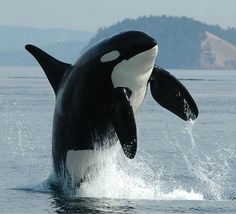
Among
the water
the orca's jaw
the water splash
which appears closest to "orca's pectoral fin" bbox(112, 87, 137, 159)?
the orca's jaw

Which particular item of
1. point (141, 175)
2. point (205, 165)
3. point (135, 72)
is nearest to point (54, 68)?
point (135, 72)

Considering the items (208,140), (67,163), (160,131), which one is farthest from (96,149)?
(160,131)

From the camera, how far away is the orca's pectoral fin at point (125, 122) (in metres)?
14.5

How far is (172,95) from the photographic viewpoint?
16188mm

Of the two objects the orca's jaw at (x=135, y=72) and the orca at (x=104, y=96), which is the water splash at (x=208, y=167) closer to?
the orca at (x=104, y=96)

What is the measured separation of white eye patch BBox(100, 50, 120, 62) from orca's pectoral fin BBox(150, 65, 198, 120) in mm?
1071

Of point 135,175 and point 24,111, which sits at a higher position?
point 24,111

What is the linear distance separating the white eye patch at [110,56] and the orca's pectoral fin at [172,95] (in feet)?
3.51

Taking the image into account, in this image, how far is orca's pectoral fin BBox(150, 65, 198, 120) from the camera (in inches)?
631

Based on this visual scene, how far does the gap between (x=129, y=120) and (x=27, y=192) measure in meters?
2.86

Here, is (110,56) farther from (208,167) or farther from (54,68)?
(208,167)

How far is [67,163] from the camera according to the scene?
15969 millimetres

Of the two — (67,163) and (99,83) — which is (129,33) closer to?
(99,83)

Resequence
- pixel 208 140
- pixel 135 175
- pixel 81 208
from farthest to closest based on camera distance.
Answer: pixel 208 140 < pixel 135 175 < pixel 81 208
